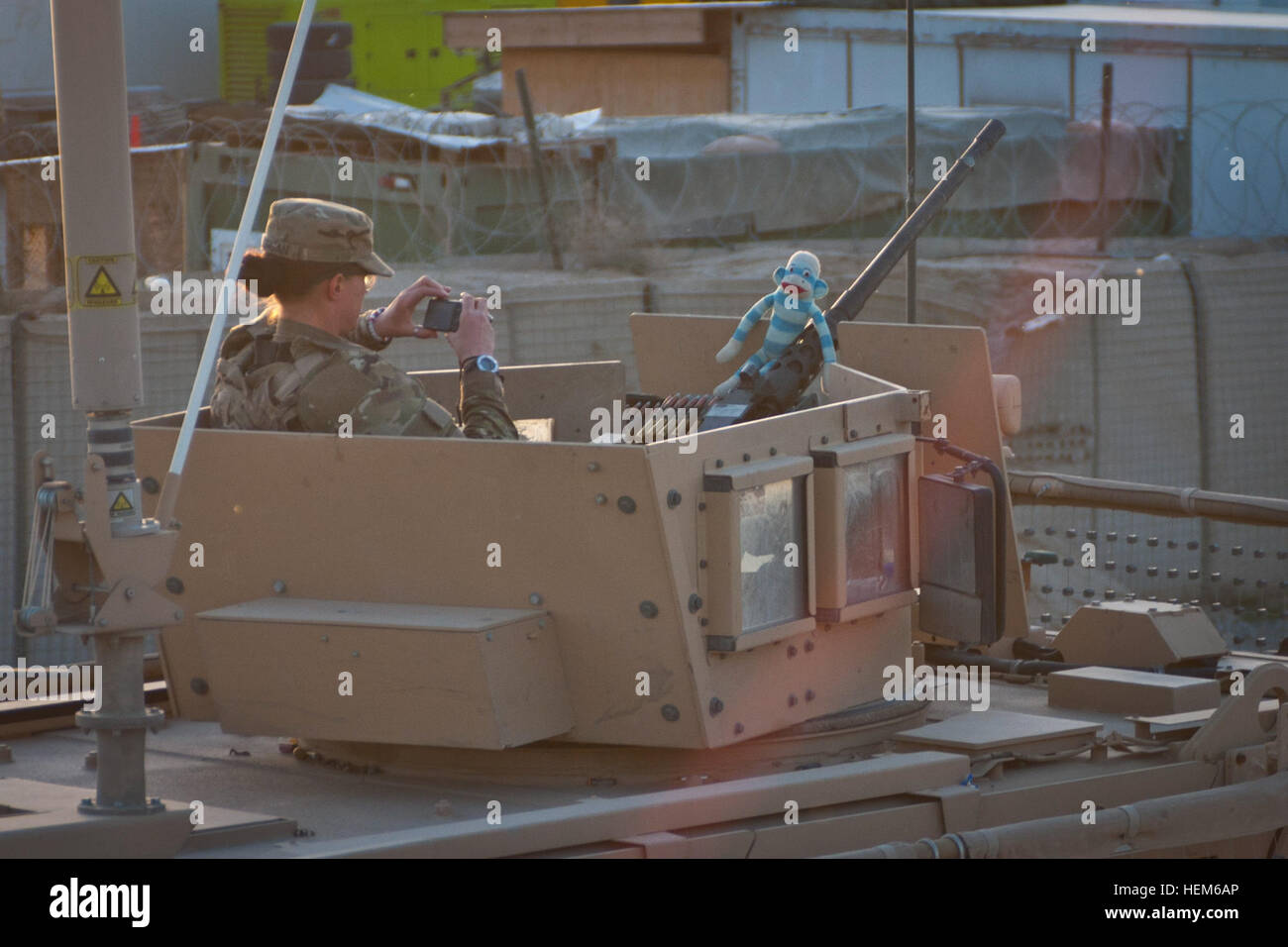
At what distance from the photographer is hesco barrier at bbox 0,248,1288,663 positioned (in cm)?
1394

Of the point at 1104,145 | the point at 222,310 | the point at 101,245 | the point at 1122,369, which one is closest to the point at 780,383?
the point at 222,310

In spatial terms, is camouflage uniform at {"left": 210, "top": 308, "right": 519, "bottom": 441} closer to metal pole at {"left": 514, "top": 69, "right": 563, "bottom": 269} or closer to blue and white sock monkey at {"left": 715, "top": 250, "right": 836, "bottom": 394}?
blue and white sock monkey at {"left": 715, "top": 250, "right": 836, "bottom": 394}

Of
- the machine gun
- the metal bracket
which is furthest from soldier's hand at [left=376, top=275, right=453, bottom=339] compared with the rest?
the metal bracket

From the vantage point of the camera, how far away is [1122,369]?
15.1 meters

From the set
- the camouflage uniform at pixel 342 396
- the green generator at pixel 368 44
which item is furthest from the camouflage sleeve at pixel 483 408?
the green generator at pixel 368 44

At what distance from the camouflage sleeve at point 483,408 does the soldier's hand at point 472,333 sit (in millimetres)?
76

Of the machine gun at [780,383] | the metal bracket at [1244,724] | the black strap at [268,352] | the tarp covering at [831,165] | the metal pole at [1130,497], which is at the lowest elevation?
the metal bracket at [1244,724]

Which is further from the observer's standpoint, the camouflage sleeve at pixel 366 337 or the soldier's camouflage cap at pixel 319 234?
the camouflage sleeve at pixel 366 337

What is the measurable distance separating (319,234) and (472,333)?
1.55ft

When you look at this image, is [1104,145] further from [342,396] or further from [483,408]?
[342,396]

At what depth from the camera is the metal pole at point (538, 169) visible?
1550 centimetres

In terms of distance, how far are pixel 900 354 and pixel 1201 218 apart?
45.4 ft

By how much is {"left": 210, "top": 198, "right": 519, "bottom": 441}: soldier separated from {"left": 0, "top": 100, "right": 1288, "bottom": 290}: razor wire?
33.1ft

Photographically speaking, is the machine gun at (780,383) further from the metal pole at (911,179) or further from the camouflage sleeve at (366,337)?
the camouflage sleeve at (366,337)
